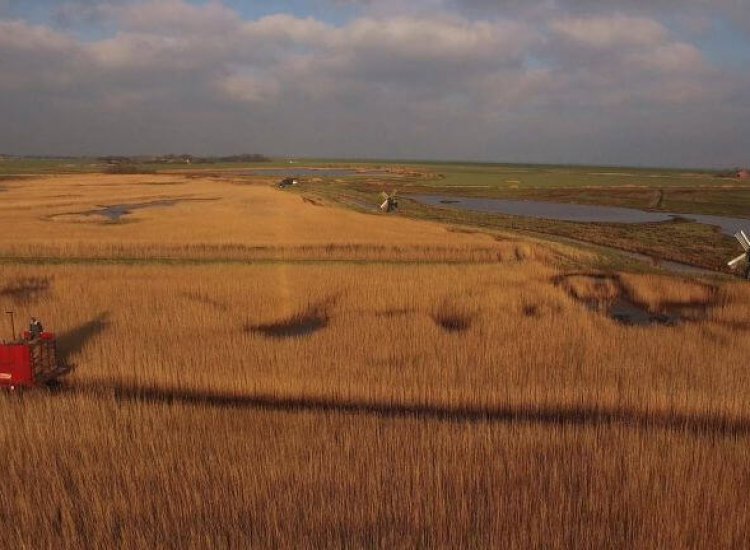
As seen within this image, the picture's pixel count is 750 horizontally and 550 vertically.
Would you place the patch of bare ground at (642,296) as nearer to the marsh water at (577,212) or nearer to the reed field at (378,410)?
the reed field at (378,410)

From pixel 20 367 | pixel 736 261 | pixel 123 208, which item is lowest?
pixel 20 367

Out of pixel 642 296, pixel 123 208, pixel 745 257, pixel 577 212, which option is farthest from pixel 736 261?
pixel 123 208

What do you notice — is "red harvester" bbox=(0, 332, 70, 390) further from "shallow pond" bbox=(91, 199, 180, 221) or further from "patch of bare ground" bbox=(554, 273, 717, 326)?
"shallow pond" bbox=(91, 199, 180, 221)

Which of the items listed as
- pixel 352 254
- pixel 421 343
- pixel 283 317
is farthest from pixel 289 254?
pixel 421 343

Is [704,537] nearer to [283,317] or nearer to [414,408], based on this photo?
[414,408]

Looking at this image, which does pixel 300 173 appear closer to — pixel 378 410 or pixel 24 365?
pixel 24 365

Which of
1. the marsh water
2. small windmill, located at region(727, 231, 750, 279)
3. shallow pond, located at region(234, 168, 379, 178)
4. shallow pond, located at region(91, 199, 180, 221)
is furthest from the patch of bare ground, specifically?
shallow pond, located at region(234, 168, 379, 178)
